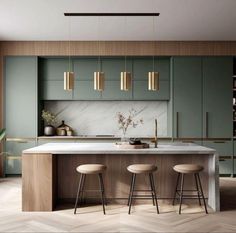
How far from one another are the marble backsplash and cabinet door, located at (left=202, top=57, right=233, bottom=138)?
3.29 ft

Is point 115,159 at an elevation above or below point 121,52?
Answer: below

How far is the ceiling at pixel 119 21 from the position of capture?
15.3ft

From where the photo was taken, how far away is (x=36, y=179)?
429 cm

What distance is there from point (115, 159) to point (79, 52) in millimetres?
3005

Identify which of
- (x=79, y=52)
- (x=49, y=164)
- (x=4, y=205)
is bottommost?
(x=4, y=205)

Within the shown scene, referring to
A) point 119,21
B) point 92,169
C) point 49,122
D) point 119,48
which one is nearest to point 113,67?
point 119,48

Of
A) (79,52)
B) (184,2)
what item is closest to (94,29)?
(79,52)

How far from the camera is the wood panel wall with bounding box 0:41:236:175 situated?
6809mm

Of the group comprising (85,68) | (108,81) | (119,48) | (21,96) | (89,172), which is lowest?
(89,172)

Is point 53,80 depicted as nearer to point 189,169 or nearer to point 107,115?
point 107,115

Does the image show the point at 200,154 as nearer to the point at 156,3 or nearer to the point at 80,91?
the point at 156,3

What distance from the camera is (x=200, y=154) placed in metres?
4.60

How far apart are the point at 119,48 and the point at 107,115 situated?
155cm

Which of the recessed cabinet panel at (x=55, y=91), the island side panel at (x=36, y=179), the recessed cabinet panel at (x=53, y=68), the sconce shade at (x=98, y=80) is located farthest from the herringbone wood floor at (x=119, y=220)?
the recessed cabinet panel at (x=53, y=68)
